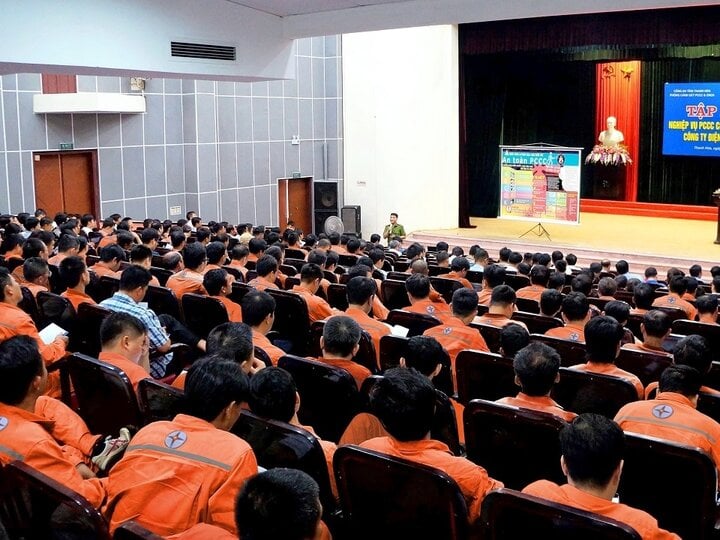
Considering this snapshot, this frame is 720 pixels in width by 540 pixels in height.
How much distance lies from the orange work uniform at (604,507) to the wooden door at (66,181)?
12.4 m

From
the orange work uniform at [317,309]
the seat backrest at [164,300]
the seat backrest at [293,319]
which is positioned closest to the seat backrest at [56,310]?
the seat backrest at [164,300]

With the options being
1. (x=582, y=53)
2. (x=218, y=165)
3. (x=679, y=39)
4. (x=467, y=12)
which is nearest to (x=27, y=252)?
(x=467, y=12)

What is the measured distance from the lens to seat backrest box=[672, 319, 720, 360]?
5543mm

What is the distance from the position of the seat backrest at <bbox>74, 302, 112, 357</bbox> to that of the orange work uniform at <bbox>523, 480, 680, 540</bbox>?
309 cm

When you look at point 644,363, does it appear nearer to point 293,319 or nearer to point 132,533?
point 293,319

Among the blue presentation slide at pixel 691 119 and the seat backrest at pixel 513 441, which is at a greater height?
the blue presentation slide at pixel 691 119

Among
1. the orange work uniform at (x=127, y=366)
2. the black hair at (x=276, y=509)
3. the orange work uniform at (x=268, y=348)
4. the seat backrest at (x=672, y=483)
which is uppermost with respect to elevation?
the black hair at (x=276, y=509)

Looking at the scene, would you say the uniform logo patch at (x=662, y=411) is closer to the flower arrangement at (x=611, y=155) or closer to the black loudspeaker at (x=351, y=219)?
the black loudspeaker at (x=351, y=219)

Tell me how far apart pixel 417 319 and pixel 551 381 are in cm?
199

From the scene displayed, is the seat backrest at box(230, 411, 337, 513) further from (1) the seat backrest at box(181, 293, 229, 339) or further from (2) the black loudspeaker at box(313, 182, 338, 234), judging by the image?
(2) the black loudspeaker at box(313, 182, 338, 234)

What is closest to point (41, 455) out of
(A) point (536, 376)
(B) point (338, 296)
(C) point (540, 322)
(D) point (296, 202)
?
(A) point (536, 376)

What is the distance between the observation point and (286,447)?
2.79 m

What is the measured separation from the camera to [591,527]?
213cm

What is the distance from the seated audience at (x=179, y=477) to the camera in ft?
7.78
